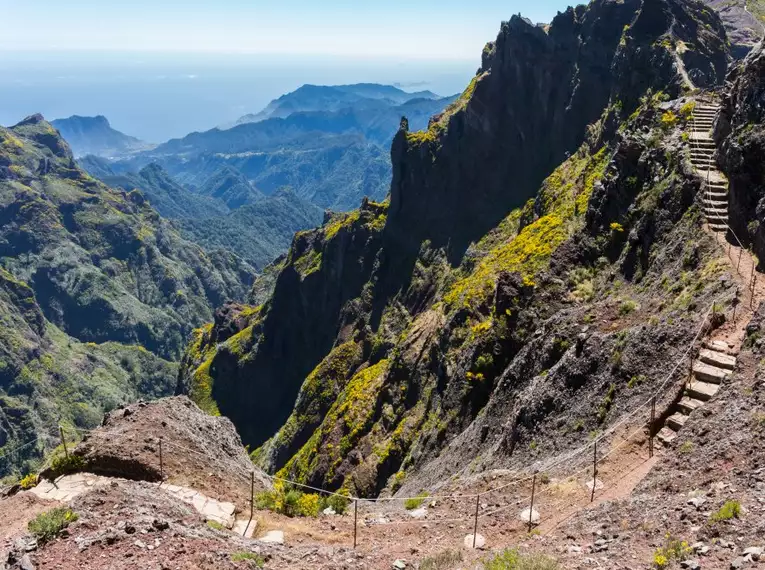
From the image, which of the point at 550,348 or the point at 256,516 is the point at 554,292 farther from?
the point at 256,516

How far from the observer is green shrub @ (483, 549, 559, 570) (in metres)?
12.8

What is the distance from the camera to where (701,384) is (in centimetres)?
1822

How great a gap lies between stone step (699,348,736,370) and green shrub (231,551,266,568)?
48.7ft

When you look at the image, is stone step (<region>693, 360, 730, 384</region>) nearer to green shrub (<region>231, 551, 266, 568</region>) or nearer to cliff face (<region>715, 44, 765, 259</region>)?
cliff face (<region>715, 44, 765, 259</region>)

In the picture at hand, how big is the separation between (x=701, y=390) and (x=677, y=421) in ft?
4.22

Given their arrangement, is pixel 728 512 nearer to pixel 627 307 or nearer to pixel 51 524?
pixel 627 307

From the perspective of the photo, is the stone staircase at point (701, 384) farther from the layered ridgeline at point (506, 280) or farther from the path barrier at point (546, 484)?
the layered ridgeline at point (506, 280)

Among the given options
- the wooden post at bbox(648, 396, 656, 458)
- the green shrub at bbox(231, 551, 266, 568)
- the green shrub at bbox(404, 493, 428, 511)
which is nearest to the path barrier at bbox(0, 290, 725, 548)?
the wooden post at bbox(648, 396, 656, 458)

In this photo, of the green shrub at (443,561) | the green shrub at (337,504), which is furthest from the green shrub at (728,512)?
the green shrub at (337,504)

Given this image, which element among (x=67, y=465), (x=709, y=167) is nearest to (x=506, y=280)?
(x=709, y=167)

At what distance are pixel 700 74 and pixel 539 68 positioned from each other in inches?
1422

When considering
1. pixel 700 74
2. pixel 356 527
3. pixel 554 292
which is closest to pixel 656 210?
pixel 554 292

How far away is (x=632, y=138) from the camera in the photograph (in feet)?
116

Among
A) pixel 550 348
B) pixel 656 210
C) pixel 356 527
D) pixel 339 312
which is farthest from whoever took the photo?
pixel 339 312
